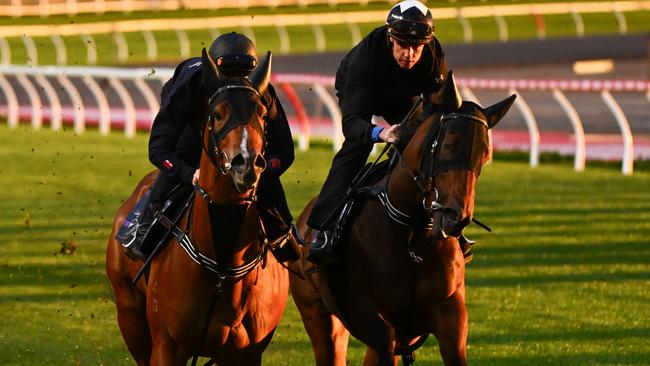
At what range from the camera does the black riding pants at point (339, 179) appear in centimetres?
884

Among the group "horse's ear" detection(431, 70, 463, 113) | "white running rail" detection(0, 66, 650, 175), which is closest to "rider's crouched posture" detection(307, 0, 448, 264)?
"horse's ear" detection(431, 70, 463, 113)

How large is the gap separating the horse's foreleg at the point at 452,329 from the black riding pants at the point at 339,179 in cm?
93

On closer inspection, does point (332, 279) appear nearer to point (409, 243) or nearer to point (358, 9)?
point (409, 243)

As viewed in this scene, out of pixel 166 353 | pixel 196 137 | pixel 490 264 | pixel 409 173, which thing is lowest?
pixel 490 264

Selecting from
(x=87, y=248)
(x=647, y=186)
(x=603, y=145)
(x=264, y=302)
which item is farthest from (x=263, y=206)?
(x=603, y=145)

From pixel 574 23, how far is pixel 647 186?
104 feet

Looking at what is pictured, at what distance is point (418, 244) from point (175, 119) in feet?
3.97

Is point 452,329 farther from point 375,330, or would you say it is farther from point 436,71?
point 436,71

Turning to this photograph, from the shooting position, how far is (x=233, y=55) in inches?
305

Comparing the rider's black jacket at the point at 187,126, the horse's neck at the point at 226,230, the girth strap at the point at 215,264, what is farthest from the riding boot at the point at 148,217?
the horse's neck at the point at 226,230

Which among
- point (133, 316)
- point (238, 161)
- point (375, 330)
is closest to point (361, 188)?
point (375, 330)

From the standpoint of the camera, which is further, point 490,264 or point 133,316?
point 490,264


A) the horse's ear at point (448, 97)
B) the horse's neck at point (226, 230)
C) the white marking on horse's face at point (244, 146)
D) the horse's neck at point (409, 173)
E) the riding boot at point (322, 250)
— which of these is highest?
the horse's ear at point (448, 97)

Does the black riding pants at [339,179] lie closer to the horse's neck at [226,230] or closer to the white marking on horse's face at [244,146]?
the horse's neck at [226,230]
